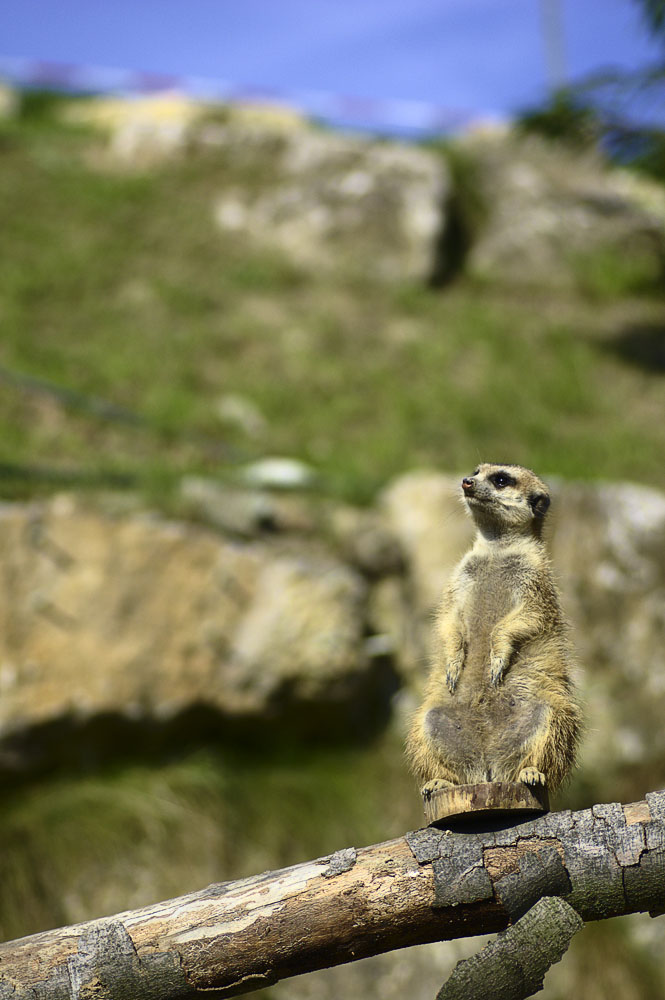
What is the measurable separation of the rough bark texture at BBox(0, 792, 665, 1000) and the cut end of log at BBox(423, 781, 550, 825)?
0.05 meters

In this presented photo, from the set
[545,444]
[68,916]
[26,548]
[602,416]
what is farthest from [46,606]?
[602,416]

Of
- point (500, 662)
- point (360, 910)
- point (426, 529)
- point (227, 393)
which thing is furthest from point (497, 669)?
point (227, 393)

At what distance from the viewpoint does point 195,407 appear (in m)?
7.58

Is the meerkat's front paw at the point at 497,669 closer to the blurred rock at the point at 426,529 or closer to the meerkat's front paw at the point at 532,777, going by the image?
the meerkat's front paw at the point at 532,777

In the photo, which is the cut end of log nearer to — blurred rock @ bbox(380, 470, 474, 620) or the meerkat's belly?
the meerkat's belly

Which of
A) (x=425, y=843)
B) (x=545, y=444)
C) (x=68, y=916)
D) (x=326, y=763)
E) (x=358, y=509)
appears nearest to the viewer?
(x=425, y=843)

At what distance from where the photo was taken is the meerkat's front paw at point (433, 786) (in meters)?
2.27

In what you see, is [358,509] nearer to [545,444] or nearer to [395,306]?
[545,444]

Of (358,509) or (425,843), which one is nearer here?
(425,843)

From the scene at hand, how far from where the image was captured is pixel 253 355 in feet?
28.2

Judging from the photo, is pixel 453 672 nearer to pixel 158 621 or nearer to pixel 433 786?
pixel 433 786

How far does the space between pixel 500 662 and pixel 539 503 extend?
0.52 meters

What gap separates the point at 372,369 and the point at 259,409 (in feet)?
4.27

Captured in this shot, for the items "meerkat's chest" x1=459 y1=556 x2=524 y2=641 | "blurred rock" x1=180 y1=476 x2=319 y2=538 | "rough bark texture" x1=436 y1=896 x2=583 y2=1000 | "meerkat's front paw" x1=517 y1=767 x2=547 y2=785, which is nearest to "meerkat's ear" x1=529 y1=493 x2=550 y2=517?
"meerkat's chest" x1=459 y1=556 x2=524 y2=641
